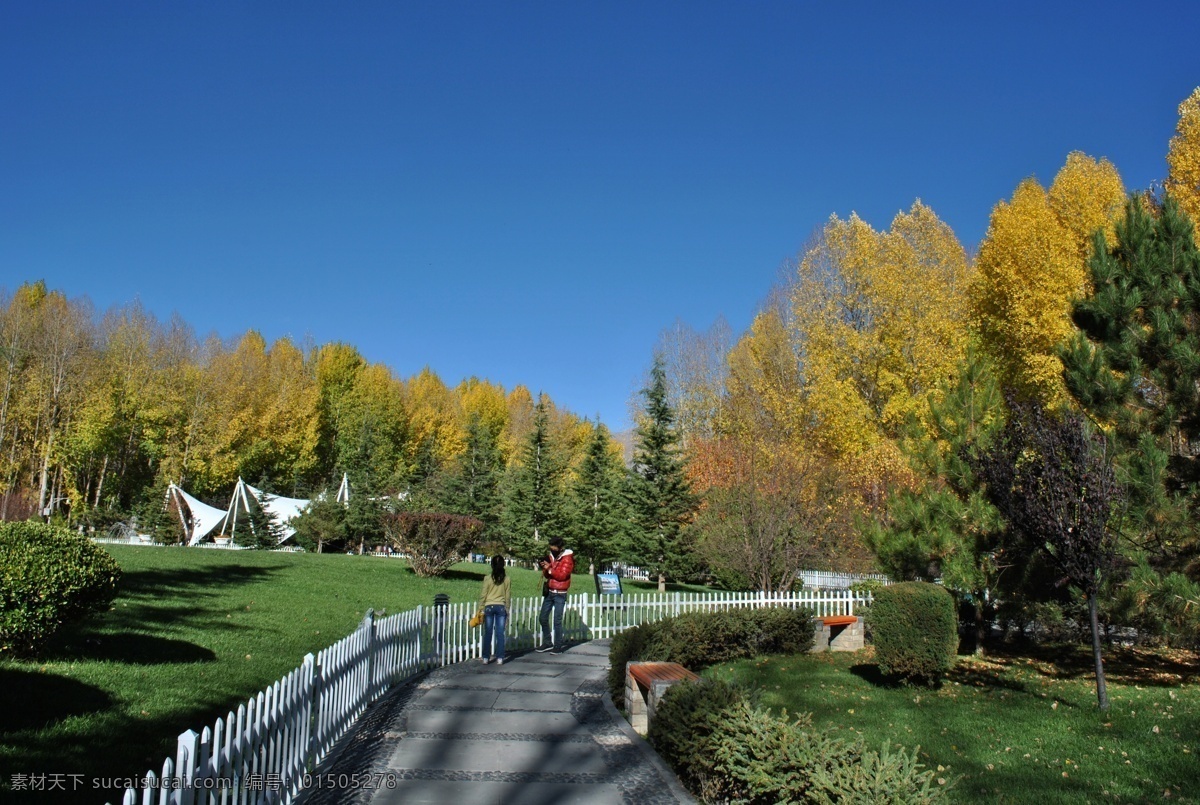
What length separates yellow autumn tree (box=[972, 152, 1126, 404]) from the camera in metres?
21.2

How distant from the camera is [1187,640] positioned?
31.5 ft

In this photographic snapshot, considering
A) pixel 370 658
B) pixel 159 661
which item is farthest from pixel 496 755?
pixel 159 661

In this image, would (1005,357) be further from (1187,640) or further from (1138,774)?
(1138,774)

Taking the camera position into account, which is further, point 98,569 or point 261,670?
Answer: point 261,670

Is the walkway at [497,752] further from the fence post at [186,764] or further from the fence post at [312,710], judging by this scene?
the fence post at [186,764]

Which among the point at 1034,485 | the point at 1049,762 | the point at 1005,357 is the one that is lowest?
the point at 1049,762

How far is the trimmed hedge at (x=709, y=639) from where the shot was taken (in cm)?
911

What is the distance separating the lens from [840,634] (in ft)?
46.2

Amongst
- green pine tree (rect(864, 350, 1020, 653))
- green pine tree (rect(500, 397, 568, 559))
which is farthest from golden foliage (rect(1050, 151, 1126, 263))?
green pine tree (rect(500, 397, 568, 559))

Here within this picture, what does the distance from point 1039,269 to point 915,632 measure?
16313mm

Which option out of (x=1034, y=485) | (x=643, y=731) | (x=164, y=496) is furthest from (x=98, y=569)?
(x=164, y=496)

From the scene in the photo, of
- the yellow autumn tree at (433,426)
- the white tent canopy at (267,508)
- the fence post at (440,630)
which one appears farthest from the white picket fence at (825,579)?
the yellow autumn tree at (433,426)

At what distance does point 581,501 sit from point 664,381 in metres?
6.95

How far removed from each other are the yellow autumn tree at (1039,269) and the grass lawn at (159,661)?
1694 centimetres
